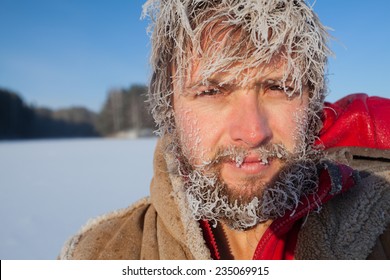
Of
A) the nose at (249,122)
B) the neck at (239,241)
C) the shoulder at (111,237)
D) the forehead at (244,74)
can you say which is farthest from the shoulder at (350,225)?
the shoulder at (111,237)

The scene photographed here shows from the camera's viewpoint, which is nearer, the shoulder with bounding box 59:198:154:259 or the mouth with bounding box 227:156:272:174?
the mouth with bounding box 227:156:272:174

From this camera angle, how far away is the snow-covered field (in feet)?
7.82

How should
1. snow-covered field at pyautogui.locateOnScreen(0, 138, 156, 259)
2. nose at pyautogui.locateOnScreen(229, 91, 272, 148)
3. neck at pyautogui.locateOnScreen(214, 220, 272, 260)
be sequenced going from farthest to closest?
snow-covered field at pyautogui.locateOnScreen(0, 138, 156, 259), neck at pyautogui.locateOnScreen(214, 220, 272, 260), nose at pyautogui.locateOnScreen(229, 91, 272, 148)

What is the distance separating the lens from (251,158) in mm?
812

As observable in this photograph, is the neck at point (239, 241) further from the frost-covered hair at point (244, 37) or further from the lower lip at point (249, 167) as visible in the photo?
the frost-covered hair at point (244, 37)

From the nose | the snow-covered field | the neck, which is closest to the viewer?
the nose

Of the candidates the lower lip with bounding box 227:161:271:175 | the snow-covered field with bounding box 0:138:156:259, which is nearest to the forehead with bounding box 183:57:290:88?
the lower lip with bounding box 227:161:271:175

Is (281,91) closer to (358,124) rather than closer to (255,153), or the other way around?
(255,153)

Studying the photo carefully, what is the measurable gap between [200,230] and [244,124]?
31 cm

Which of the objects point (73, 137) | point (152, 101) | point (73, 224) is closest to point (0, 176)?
point (73, 224)

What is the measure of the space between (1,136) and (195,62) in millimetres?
4020

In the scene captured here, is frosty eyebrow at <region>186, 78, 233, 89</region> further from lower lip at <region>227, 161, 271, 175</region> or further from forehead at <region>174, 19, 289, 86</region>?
lower lip at <region>227, 161, 271, 175</region>

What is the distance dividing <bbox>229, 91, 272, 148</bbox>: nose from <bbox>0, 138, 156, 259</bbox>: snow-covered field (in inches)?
70.4

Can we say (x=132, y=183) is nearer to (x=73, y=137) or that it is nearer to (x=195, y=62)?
(x=195, y=62)
